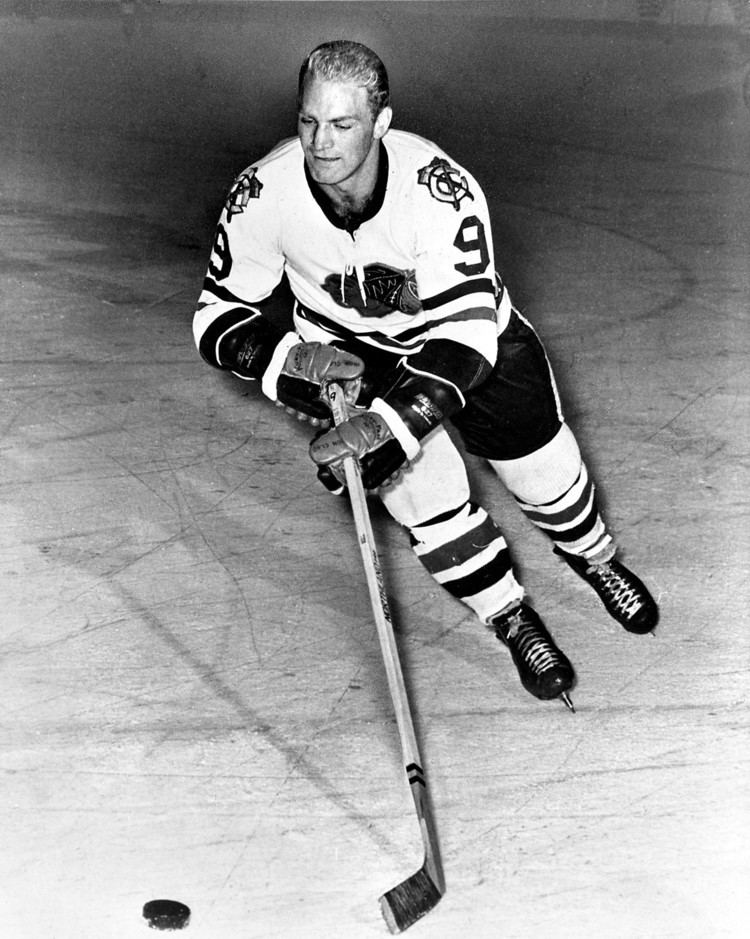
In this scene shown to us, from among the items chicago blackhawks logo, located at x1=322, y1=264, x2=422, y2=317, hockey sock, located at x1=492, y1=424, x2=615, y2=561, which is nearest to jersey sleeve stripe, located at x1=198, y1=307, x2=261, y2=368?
chicago blackhawks logo, located at x1=322, y1=264, x2=422, y2=317

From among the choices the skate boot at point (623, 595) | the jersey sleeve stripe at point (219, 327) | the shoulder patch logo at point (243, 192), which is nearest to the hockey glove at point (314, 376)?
the jersey sleeve stripe at point (219, 327)

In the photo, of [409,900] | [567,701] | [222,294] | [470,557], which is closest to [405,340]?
[222,294]

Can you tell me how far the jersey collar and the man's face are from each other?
3.5 inches

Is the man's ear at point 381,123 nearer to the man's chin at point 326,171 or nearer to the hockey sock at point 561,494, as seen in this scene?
the man's chin at point 326,171

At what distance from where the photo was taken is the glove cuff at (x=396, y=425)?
3287mm

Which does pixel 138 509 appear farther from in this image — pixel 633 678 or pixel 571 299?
pixel 571 299

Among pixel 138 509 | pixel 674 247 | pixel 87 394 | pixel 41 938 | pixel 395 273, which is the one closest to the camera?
pixel 41 938

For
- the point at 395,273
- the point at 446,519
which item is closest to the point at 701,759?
the point at 446,519

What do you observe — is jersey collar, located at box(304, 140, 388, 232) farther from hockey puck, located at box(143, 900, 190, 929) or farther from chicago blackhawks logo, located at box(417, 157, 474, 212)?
hockey puck, located at box(143, 900, 190, 929)

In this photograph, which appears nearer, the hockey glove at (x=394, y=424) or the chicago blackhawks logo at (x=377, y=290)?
the hockey glove at (x=394, y=424)

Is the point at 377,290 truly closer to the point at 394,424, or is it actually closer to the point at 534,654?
the point at 394,424

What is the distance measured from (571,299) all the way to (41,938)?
443 centimetres

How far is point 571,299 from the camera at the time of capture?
636cm

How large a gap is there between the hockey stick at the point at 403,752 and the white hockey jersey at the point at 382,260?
0.35m
